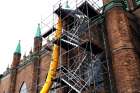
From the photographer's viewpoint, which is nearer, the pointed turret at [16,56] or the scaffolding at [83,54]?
the scaffolding at [83,54]

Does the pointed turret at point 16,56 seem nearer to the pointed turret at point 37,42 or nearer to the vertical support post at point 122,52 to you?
the pointed turret at point 37,42

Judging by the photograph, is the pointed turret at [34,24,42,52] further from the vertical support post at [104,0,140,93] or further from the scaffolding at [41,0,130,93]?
the vertical support post at [104,0,140,93]

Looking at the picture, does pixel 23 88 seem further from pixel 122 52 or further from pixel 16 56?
pixel 122 52

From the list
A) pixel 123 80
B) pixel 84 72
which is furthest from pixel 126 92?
pixel 84 72

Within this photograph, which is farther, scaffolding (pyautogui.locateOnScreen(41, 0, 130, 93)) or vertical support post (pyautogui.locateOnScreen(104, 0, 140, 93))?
scaffolding (pyautogui.locateOnScreen(41, 0, 130, 93))

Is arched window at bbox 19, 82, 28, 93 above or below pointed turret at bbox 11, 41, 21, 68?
below

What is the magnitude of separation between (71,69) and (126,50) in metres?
4.71

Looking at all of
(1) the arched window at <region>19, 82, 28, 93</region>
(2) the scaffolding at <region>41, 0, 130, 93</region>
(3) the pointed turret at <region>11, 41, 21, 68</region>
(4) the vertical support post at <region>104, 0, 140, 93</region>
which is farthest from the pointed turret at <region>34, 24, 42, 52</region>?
(4) the vertical support post at <region>104, 0, 140, 93</region>

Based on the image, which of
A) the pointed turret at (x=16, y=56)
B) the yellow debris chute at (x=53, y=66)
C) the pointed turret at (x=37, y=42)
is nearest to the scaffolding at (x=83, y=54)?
the yellow debris chute at (x=53, y=66)

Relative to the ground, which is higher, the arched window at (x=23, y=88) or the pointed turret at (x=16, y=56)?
the pointed turret at (x=16, y=56)

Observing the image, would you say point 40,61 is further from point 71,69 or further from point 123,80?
point 123,80

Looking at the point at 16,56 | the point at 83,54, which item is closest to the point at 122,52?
the point at 83,54

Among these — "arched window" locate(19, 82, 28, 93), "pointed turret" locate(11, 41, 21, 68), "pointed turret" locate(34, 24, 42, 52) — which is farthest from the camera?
"pointed turret" locate(11, 41, 21, 68)

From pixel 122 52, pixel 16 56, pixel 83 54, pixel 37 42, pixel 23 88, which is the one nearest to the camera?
pixel 122 52
